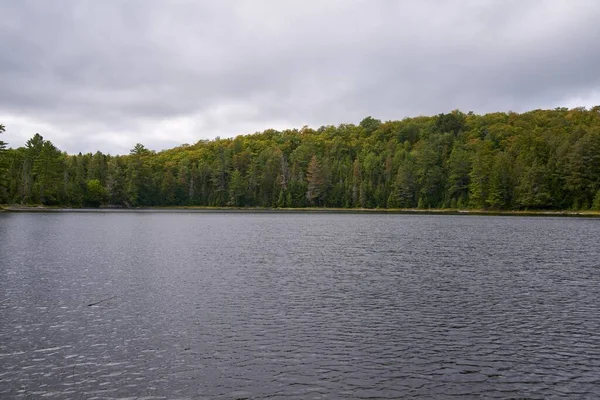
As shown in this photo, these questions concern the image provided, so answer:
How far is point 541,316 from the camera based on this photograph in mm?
24750

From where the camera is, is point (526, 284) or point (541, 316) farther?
point (526, 284)

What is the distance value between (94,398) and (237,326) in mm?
8592

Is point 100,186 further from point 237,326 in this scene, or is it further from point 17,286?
point 237,326

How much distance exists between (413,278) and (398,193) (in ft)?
511

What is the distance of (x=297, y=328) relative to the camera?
22.3 meters

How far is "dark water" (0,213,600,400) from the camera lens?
631 inches

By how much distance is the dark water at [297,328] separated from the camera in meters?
16.0

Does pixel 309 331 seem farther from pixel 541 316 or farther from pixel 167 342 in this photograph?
pixel 541 316

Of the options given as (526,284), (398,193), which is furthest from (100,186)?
(526,284)

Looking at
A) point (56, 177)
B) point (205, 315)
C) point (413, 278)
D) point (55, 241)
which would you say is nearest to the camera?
point (205, 315)

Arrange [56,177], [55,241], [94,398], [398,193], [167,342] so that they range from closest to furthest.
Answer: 1. [94,398]
2. [167,342]
3. [55,241]
4. [56,177]
5. [398,193]

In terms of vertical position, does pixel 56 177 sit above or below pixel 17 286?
above

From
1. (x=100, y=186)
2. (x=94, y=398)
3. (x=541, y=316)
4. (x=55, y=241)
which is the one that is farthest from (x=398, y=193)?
(x=94, y=398)

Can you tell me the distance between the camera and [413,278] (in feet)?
116
